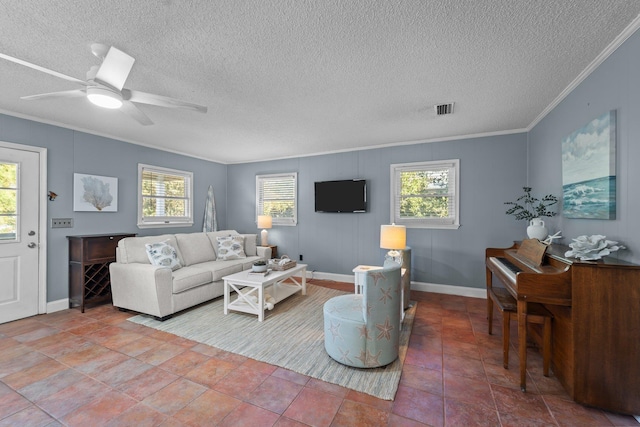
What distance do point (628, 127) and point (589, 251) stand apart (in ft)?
2.90

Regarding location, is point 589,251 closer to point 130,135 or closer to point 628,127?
point 628,127

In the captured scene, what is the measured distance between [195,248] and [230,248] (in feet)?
1.77

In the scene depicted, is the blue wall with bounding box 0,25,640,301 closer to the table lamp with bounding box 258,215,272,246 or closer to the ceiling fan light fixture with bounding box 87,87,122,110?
the table lamp with bounding box 258,215,272,246

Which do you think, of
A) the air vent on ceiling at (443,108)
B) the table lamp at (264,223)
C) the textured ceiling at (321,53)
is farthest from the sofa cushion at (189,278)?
the air vent on ceiling at (443,108)

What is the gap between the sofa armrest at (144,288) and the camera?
120 inches

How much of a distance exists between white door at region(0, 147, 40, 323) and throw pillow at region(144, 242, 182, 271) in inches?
51.5

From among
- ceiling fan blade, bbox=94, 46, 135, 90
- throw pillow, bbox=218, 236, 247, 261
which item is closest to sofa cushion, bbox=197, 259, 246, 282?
throw pillow, bbox=218, 236, 247, 261

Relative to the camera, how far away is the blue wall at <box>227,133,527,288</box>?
3859 millimetres

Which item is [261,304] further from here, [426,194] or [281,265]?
[426,194]

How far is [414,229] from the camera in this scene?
4344 mm

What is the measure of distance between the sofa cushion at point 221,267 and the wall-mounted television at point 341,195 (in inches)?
69.5

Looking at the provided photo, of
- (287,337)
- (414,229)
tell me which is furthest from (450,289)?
(287,337)

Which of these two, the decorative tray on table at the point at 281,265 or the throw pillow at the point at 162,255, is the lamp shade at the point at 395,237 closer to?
the decorative tray on table at the point at 281,265

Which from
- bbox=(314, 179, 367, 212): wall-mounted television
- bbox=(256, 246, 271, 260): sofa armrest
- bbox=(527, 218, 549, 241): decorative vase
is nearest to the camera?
bbox=(527, 218, 549, 241): decorative vase
